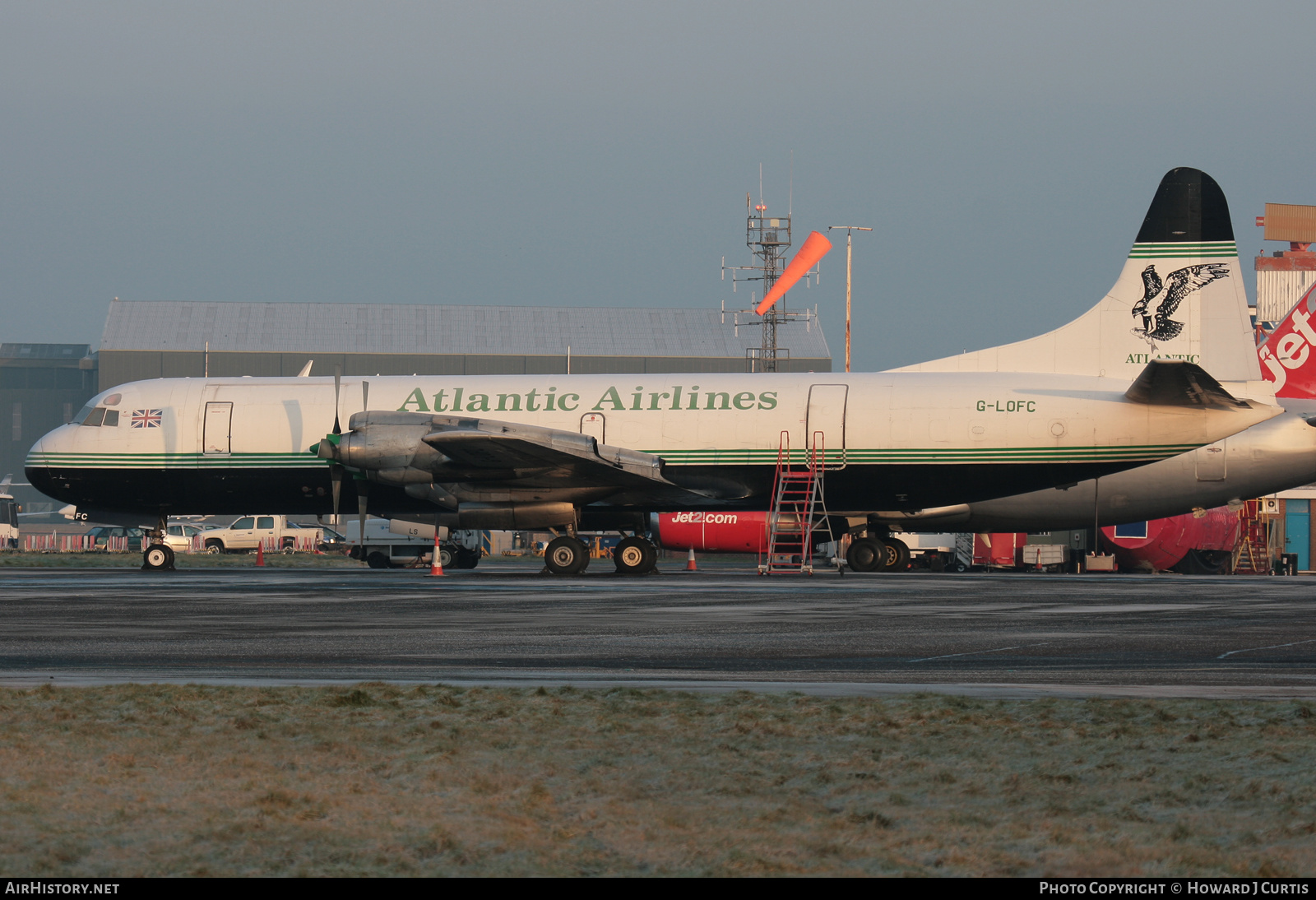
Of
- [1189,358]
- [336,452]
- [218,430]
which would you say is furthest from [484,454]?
[1189,358]

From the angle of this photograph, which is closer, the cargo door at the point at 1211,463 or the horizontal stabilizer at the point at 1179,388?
the horizontal stabilizer at the point at 1179,388

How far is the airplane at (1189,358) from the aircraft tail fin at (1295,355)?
8.02m

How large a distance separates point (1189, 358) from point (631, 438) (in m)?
12.5

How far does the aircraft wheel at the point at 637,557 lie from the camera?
30.3 meters

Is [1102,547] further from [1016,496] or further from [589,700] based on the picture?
[589,700]

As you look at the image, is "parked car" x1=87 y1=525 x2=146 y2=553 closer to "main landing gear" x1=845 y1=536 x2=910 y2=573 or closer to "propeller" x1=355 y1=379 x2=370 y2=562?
"propeller" x1=355 y1=379 x2=370 y2=562

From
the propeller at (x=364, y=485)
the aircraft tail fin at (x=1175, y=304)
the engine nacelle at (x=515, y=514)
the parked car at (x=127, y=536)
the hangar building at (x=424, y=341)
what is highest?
the hangar building at (x=424, y=341)

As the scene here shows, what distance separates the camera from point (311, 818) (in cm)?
532

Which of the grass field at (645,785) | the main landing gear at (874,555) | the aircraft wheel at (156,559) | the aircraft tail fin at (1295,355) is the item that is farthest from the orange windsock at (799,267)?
the grass field at (645,785)

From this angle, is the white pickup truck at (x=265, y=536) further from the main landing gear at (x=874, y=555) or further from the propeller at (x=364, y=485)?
the main landing gear at (x=874, y=555)

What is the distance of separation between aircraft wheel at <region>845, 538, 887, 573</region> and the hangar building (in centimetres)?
4841

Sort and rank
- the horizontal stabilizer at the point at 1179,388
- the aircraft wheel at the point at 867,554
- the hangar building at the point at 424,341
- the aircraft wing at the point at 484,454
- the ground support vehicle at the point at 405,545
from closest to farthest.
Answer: the horizontal stabilizer at the point at 1179,388, the aircraft wing at the point at 484,454, the aircraft wheel at the point at 867,554, the ground support vehicle at the point at 405,545, the hangar building at the point at 424,341
